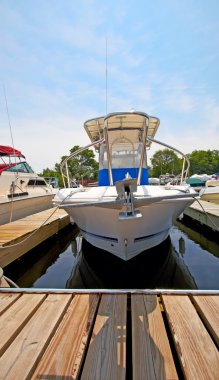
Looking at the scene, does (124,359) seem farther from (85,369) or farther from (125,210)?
(125,210)

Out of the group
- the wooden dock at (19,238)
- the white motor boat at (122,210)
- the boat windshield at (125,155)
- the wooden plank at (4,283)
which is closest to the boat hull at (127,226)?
the white motor boat at (122,210)

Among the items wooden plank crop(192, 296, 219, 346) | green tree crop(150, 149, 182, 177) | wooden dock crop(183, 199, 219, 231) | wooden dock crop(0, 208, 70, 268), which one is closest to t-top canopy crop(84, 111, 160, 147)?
wooden dock crop(0, 208, 70, 268)

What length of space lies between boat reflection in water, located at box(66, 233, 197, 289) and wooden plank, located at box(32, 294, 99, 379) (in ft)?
5.74

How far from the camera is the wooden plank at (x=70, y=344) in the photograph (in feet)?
4.73

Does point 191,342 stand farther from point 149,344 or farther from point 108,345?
point 108,345

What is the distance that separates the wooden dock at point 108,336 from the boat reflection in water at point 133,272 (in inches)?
61.6

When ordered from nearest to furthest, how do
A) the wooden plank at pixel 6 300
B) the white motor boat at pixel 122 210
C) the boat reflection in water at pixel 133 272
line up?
the wooden plank at pixel 6 300
the white motor boat at pixel 122 210
the boat reflection in water at pixel 133 272

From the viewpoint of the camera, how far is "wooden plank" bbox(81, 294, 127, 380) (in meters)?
1.44

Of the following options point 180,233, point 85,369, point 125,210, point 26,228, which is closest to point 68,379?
point 85,369

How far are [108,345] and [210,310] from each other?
1.00 metres

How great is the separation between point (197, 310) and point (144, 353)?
75cm

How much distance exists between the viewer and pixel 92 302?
221cm

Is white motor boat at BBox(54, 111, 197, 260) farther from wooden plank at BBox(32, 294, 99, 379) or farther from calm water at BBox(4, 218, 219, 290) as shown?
wooden plank at BBox(32, 294, 99, 379)

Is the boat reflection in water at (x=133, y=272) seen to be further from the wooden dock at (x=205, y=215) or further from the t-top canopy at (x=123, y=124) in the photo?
the t-top canopy at (x=123, y=124)
